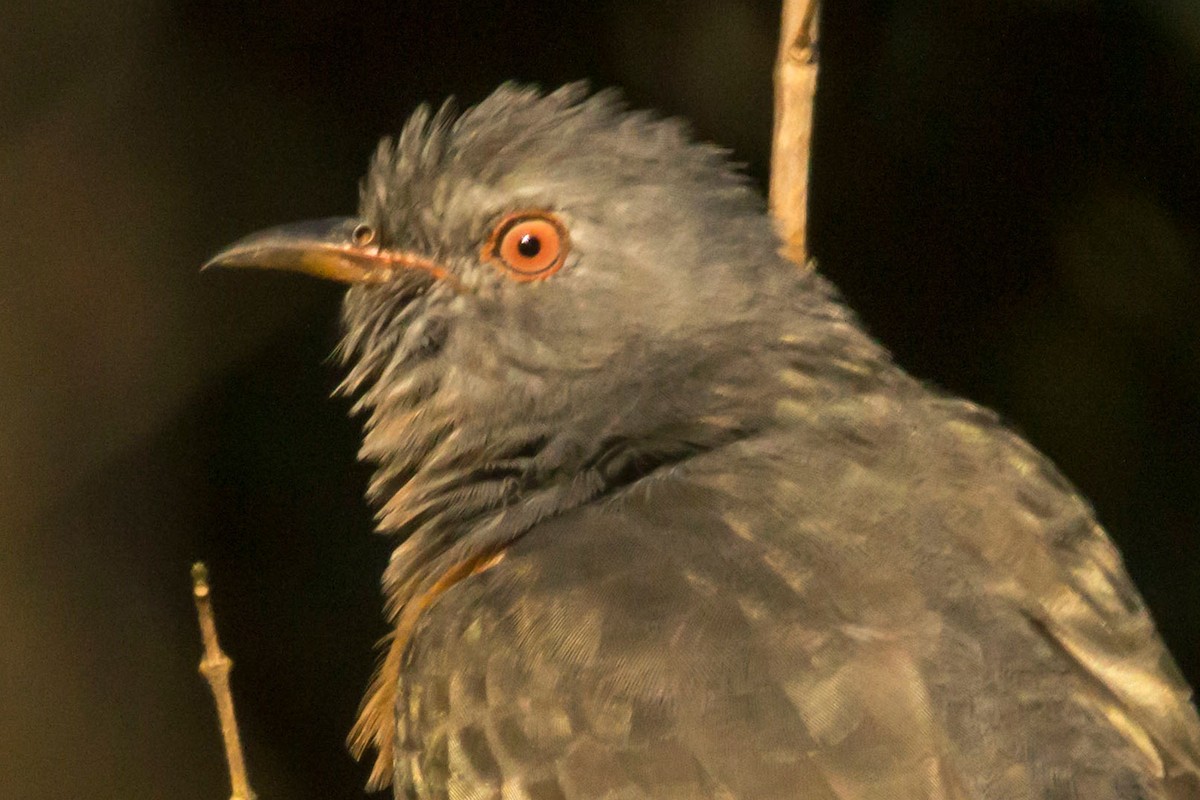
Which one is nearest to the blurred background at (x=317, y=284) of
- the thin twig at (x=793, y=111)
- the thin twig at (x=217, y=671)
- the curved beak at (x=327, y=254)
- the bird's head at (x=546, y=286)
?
the curved beak at (x=327, y=254)

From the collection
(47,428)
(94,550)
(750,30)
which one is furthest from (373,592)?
(750,30)

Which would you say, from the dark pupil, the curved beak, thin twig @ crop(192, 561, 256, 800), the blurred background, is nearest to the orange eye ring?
the dark pupil

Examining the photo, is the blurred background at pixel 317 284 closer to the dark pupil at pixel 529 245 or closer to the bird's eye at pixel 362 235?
the bird's eye at pixel 362 235

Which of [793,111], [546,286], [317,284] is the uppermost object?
[793,111]

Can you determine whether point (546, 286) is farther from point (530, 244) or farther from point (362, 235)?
point (362, 235)

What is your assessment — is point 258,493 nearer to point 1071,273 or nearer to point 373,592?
point 373,592

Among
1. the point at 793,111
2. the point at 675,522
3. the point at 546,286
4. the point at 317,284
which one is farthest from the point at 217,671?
the point at 317,284
